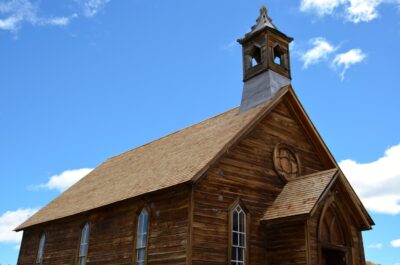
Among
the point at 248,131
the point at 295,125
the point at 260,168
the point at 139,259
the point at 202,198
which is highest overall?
the point at 295,125

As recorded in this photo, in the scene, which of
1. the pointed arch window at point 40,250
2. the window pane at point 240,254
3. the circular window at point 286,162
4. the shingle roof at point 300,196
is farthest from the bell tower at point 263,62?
the pointed arch window at point 40,250

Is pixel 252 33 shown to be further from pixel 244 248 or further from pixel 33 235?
pixel 33 235

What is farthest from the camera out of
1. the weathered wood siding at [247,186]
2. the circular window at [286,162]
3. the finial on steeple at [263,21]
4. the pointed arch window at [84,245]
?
the finial on steeple at [263,21]

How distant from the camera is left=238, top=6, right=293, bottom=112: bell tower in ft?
70.7

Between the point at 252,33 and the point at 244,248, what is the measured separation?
11273mm

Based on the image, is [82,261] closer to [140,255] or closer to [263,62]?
[140,255]

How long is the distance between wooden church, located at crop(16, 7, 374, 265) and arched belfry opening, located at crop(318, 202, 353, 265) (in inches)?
1.5

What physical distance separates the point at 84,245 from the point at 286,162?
1005cm

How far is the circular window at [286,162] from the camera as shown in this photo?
19.6 m

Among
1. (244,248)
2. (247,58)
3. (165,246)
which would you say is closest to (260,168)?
(244,248)

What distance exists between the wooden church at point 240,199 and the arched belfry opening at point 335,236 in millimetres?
38

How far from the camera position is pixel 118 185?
22.0m

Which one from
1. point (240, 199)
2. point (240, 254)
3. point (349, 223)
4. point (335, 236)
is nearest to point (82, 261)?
point (240, 254)

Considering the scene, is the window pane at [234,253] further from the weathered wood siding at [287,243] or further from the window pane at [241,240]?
the weathered wood siding at [287,243]
